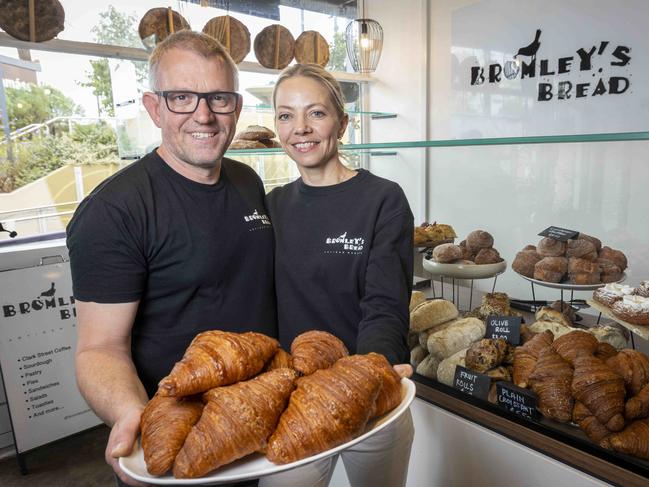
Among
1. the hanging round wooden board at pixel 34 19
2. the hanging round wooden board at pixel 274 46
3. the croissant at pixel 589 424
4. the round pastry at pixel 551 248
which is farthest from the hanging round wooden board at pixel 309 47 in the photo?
the croissant at pixel 589 424

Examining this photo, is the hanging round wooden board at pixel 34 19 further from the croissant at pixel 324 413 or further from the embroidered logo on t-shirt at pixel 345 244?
the croissant at pixel 324 413

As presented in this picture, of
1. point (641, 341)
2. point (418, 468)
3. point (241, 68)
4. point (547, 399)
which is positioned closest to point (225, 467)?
→ point (547, 399)

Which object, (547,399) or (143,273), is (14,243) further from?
(547,399)

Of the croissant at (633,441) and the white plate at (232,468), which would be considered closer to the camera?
the white plate at (232,468)

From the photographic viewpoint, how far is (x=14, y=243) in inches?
135

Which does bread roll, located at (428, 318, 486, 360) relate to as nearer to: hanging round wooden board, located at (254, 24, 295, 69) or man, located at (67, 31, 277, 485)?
man, located at (67, 31, 277, 485)

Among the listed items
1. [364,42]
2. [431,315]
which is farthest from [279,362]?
[364,42]

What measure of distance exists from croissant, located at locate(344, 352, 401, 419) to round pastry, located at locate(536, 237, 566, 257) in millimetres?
1310

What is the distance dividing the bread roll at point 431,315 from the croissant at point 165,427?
4.49ft

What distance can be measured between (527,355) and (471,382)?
23 centimetres

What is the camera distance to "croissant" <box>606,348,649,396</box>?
1490 mm

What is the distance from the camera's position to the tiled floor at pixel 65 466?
3.22 m

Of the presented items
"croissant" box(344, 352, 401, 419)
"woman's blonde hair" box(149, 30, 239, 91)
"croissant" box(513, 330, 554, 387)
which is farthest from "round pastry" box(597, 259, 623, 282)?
"woman's blonde hair" box(149, 30, 239, 91)

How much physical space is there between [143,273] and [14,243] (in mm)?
2581
